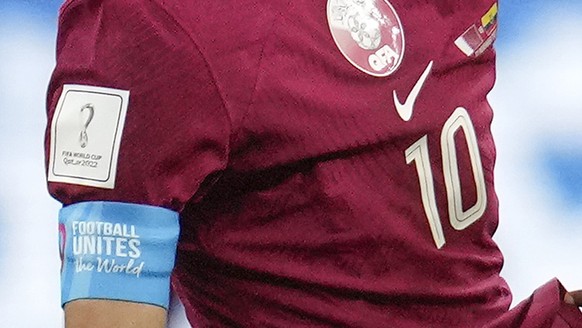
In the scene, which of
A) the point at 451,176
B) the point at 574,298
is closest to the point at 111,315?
the point at 451,176

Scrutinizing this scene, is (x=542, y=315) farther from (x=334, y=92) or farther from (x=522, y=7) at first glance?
(x=522, y=7)

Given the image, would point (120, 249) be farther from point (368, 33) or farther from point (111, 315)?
→ point (368, 33)

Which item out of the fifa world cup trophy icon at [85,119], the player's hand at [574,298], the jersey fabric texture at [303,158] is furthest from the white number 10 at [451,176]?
the fifa world cup trophy icon at [85,119]

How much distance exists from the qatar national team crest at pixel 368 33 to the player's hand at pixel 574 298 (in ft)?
0.78

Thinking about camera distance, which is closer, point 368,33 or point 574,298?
point 368,33

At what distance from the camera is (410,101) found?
0.64 metres

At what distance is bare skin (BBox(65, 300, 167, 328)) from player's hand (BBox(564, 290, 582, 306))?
34 centimetres

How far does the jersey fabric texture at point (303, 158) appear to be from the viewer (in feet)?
1.79

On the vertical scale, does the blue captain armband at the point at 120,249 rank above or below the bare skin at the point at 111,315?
above

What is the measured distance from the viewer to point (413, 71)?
65 centimetres

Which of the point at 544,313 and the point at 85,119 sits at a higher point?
the point at 85,119

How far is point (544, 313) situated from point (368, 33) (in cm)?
25

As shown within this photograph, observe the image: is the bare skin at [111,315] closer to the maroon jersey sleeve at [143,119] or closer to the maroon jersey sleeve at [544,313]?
the maroon jersey sleeve at [143,119]

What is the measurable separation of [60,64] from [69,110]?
0.04 metres
